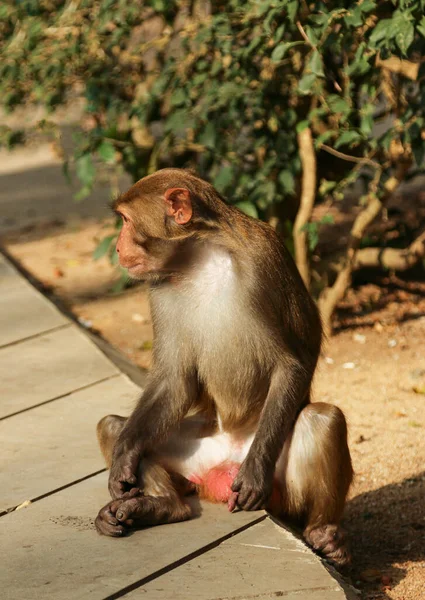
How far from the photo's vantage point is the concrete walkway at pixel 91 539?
3070 millimetres

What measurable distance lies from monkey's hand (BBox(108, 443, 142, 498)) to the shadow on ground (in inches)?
35.4

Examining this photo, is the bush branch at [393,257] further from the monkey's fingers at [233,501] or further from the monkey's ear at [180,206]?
the monkey's fingers at [233,501]

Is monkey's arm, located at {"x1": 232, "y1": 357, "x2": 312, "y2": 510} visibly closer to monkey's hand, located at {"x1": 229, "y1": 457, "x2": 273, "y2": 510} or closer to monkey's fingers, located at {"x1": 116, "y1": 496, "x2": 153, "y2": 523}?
monkey's hand, located at {"x1": 229, "y1": 457, "x2": 273, "y2": 510}

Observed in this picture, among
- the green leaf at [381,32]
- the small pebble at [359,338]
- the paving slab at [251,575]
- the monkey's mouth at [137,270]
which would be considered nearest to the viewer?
the paving slab at [251,575]

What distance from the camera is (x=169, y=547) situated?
3332 millimetres

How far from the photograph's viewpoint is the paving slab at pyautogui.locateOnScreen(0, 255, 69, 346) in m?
5.86

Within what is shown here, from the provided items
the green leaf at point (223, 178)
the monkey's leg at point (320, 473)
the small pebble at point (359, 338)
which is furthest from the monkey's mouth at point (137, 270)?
the small pebble at point (359, 338)

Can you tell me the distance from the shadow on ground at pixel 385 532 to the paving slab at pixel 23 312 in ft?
7.54

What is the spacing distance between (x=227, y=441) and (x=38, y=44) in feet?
12.3

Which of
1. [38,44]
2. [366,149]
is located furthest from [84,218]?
[366,149]

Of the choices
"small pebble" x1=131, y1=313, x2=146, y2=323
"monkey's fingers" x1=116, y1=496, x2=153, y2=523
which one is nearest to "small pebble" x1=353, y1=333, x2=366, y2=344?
"small pebble" x1=131, y1=313, x2=146, y2=323

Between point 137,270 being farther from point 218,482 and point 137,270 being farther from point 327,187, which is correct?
point 327,187

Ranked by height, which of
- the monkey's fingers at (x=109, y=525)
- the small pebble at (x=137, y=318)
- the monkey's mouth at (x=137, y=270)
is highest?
the monkey's mouth at (x=137, y=270)

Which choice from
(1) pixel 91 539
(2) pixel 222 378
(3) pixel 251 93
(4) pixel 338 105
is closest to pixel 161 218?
(2) pixel 222 378
